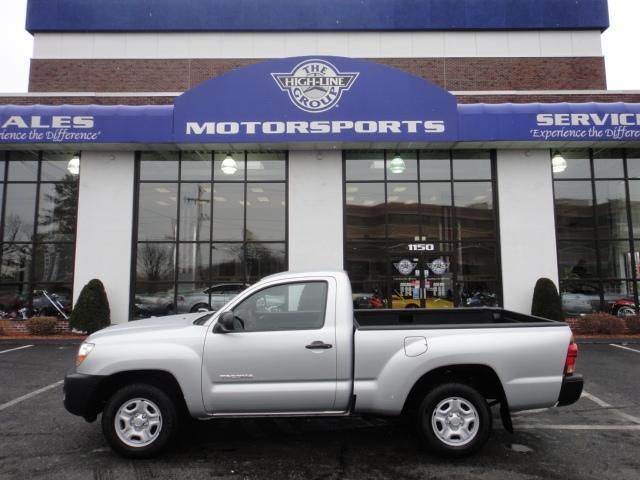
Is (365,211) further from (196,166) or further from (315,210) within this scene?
(196,166)

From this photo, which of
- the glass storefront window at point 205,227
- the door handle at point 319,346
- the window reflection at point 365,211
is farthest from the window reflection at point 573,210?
the door handle at point 319,346

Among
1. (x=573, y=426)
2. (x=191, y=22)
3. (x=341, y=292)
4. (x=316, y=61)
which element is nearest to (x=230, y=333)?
(x=341, y=292)

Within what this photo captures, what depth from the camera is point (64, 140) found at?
11891 millimetres

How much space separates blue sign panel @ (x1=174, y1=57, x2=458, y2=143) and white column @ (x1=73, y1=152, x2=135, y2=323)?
8.44 feet

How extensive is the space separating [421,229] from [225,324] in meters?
9.70

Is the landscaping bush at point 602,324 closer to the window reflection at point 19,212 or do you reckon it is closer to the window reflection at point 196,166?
the window reflection at point 196,166


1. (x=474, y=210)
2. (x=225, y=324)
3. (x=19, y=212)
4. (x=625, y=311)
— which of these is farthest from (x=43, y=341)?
(x=625, y=311)

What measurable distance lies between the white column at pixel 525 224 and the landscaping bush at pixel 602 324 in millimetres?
1288

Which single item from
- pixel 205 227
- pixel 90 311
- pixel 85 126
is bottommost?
pixel 90 311

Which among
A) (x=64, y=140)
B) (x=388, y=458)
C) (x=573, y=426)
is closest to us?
(x=388, y=458)

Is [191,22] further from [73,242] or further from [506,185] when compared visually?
[506,185]

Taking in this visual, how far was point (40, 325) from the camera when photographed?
11.8 m

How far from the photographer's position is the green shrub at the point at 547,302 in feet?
38.6

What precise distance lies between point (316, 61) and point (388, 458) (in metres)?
10.6
